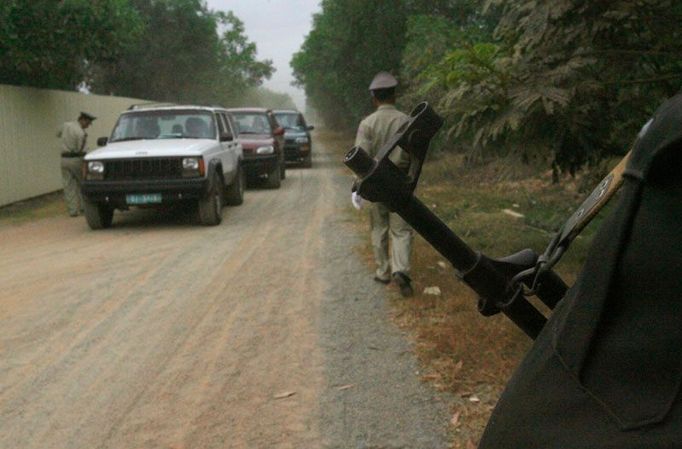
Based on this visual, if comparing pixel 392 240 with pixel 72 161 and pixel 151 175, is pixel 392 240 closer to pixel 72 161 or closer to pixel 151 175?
pixel 151 175

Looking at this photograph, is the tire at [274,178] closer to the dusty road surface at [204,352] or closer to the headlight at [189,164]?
the headlight at [189,164]

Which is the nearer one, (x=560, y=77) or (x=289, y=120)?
(x=560, y=77)

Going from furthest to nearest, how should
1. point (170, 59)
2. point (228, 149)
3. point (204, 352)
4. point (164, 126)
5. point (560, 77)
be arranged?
point (170, 59) → point (228, 149) → point (164, 126) → point (204, 352) → point (560, 77)

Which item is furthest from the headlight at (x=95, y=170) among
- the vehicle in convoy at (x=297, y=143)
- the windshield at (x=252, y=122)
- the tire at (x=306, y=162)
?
the tire at (x=306, y=162)

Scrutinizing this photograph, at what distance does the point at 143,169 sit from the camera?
11305mm

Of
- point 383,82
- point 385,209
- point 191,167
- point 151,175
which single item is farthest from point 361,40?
point 385,209

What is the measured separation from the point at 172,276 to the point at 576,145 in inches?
166

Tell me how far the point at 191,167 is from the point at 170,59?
107 feet

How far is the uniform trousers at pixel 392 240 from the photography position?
22.6ft

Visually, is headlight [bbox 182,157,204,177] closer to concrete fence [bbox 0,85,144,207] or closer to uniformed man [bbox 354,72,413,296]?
uniformed man [bbox 354,72,413,296]

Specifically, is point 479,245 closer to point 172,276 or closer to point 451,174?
point 172,276

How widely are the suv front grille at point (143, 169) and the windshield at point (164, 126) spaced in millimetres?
1219

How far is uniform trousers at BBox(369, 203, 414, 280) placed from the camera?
6.90m

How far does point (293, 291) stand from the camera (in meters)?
7.27
